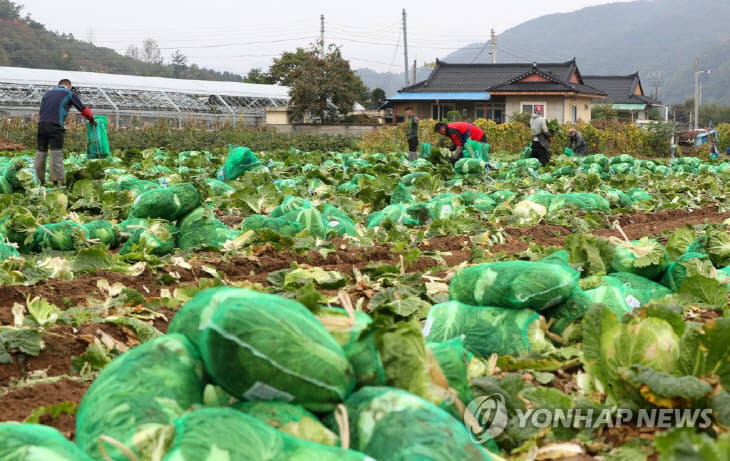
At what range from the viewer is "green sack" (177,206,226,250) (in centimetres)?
585

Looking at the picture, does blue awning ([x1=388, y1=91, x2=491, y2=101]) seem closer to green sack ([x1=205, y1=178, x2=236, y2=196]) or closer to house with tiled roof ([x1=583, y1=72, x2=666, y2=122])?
house with tiled roof ([x1=583, y1=72, x2=666, y2=122])

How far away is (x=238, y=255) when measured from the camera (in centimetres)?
552

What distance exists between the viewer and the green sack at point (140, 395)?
1.74m

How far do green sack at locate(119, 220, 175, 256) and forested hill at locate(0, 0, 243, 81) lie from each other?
2743 inches

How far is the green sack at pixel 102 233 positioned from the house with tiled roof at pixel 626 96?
4946cm

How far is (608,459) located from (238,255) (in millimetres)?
3780

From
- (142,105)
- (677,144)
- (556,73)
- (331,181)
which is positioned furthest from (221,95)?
(331,181)

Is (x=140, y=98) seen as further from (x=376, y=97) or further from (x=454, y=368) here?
(x=454, y=368)

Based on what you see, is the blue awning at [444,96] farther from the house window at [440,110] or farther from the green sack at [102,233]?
the green sack at [102,233]

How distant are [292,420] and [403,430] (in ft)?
0.86

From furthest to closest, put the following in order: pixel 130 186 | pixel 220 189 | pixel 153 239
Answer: pixel 220 189
pixel 130 186
pixel 153 239

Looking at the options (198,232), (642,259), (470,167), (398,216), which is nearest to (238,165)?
(470,167)

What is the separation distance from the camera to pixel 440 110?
4328 cm

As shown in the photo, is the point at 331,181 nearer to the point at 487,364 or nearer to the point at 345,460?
the point at 487,364
